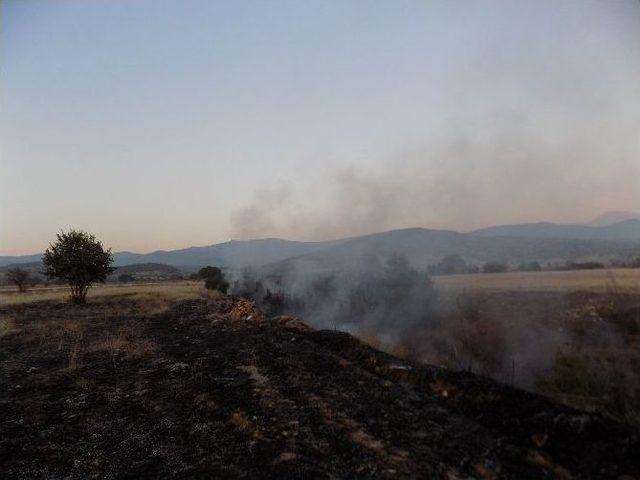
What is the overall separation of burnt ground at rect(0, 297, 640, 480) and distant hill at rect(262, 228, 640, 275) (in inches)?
1598

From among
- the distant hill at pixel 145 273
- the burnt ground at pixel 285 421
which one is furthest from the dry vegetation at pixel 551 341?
the distant hill at pixel 145 273

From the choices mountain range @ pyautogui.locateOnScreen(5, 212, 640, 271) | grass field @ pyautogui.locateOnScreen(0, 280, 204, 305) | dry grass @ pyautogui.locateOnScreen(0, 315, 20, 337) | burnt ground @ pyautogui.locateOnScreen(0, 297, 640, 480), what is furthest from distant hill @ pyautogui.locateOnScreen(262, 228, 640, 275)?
burnt ground @ pyautogui.locateOnScreen(0, 297, 640, 480)

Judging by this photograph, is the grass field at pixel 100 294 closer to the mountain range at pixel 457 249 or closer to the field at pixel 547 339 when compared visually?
the field at pixel 547 339

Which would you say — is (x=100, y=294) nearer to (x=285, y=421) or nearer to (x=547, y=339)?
(x=285, y=421)

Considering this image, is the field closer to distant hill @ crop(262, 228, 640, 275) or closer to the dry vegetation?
the dry vegetation

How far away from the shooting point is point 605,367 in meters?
12.5

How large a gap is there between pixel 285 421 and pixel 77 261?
979 inches

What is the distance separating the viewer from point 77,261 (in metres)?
25.8

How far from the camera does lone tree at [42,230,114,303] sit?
25453 mm

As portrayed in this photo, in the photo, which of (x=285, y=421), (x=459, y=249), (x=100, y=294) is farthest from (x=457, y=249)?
(x=285, y=421)

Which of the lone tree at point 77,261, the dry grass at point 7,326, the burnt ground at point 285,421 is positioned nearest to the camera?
the burnt ground at point 285,421

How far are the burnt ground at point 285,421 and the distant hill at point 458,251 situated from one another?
4058 cm

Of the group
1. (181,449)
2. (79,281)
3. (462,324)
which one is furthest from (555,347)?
(79,281)

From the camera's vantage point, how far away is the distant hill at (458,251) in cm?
5761
